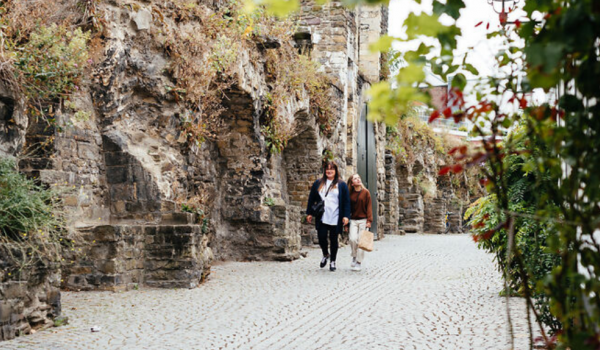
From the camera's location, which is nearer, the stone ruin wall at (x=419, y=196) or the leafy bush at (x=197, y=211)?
the leafy bush at (x=197, y=211)

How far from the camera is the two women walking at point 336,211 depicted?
31.3ft

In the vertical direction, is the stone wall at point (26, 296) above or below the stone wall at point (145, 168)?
below

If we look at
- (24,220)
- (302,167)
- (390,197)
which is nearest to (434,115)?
(24,220)

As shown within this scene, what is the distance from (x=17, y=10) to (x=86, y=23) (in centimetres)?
123

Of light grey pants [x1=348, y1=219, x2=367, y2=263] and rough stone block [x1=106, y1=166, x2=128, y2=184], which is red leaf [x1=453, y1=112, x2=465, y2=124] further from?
light grey pants [x1=348, y1=219, x2=367, y2=263]

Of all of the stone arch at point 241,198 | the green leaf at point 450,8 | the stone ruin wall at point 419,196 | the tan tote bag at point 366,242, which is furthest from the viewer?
the stone ruin wall at point 419,196

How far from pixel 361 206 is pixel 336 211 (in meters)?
0.42

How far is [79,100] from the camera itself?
7.41 meters

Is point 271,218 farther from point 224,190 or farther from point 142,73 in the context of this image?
point 142,73

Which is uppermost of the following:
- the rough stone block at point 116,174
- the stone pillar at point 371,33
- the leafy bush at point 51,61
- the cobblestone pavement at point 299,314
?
the stone pillar at point 371,33

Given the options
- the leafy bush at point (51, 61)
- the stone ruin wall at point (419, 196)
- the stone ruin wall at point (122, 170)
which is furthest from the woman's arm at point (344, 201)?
the stone ruin wall at point (419, 196)

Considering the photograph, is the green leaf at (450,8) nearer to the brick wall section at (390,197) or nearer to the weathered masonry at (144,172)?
the weathered masonry at (144,172)

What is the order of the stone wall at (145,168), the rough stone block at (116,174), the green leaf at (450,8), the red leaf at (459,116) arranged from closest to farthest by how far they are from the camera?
the green leaf at (450,8) < the red leaf at (459,116) < the stone wall at (145,168) < the rough stone block at (116,174)

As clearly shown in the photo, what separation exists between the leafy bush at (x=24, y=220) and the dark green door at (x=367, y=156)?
12963 millimetres
